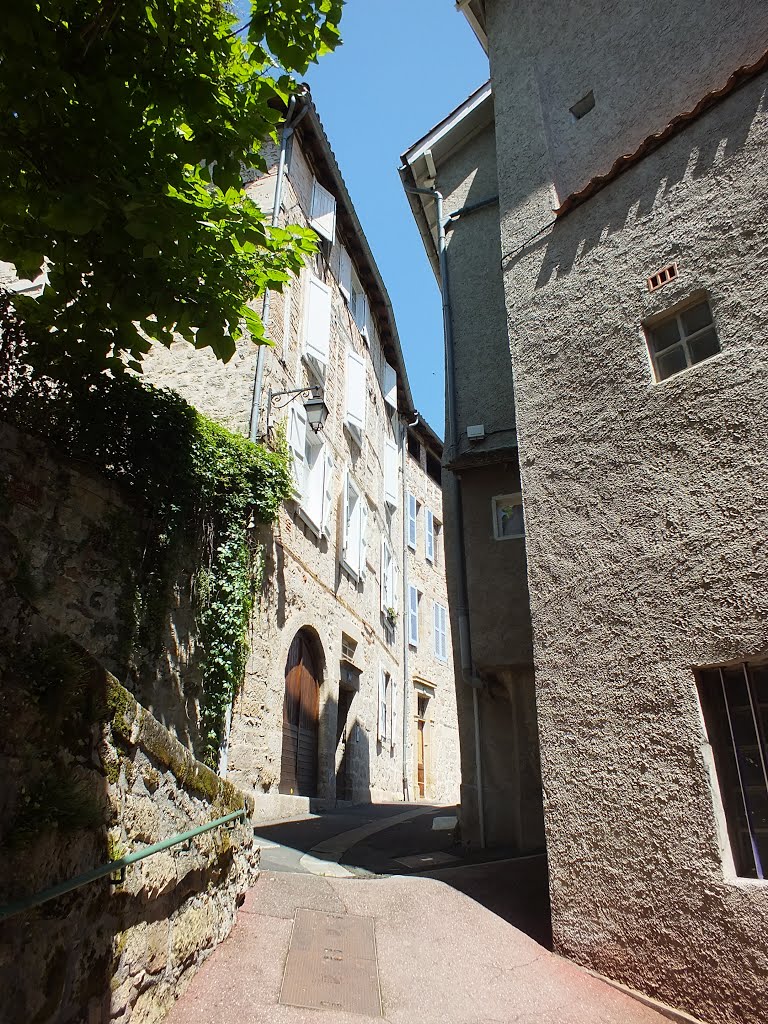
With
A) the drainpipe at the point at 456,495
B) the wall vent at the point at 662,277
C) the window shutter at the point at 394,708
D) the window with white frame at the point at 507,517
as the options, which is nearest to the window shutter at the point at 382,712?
the window shutter at the point at 394,708

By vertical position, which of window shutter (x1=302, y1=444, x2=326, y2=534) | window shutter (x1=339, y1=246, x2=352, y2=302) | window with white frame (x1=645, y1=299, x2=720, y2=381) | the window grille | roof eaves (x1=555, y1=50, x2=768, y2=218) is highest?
window shutter (x1=339, y1=246, x2=352, y2=302)

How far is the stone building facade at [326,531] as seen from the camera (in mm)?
8688

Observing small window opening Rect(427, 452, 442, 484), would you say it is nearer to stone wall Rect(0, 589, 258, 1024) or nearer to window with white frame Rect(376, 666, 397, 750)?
window with white frame Rect(376, 666, 397, 750)

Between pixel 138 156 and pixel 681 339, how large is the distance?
369cm

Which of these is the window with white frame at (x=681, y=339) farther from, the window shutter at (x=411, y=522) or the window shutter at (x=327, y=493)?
the window shutter at (x=411, y=522)

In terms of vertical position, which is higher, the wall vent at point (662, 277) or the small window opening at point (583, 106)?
the small window opening at point (583, 106)

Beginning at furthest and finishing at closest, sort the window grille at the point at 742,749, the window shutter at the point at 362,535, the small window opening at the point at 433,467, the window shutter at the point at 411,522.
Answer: the small window opening at the point at 433,467, the window shutter at the point at 411,522, the window shutter at the point at 362,535, the window grille at the point at 742,749

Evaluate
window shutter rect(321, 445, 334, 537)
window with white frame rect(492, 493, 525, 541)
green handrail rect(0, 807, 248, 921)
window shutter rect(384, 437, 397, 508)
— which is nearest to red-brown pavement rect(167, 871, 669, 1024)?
green handrail rect(0, 807, 248, 921)

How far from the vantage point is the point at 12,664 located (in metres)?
2.52

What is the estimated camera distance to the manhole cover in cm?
357

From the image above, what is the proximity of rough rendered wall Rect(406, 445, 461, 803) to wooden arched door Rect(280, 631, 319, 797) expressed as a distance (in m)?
5.75

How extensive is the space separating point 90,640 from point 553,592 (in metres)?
3.90

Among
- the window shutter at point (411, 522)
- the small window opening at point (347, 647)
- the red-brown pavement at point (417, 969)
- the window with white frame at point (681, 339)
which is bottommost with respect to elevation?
the red-brown pavement at point (417, 969)

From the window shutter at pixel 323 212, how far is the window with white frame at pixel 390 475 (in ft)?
16.6
